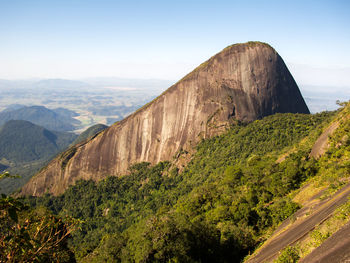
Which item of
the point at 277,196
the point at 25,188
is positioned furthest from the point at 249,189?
the point at 25,188

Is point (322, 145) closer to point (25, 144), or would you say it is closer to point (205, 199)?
point (205, 199)

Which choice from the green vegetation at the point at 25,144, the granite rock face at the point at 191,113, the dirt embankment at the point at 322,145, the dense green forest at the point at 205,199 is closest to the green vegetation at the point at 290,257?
the dense green forest at the point at 205,199

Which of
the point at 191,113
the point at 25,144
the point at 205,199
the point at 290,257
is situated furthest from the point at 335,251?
the point at 25,144

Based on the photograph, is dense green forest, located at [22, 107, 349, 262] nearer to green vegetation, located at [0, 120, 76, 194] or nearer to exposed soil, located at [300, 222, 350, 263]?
exposed soil, located at [300, 222, 350, 263]

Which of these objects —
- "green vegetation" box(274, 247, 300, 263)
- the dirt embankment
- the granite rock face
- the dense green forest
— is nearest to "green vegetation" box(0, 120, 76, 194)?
the granite rock face

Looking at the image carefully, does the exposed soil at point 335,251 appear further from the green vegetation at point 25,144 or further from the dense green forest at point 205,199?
the green vegetation at point 25,144
